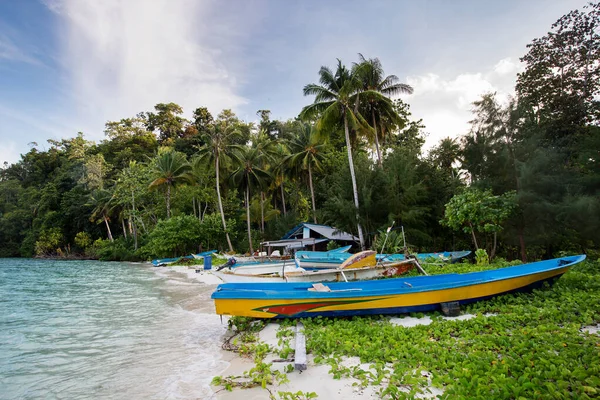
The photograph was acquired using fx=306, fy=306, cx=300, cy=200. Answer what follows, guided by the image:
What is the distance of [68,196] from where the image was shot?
4597 cm

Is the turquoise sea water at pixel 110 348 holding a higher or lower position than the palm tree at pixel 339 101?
lower

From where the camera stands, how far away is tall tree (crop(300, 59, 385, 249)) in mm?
20281

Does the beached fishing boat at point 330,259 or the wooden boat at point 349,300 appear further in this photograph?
the beached fishing boat at point 330,259

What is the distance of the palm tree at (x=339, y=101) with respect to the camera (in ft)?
66.6

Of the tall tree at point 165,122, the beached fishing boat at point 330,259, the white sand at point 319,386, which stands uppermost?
the tall tree at point 165,122

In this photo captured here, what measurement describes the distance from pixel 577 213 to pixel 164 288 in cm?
1728

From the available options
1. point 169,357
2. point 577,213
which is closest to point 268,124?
point 577,213

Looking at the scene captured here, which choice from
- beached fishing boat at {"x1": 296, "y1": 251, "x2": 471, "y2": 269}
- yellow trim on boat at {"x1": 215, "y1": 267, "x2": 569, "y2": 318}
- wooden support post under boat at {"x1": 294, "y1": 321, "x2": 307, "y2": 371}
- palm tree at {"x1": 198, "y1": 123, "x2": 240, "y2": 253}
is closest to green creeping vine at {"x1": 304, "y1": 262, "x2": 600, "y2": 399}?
wooden support post under boat at {"x1": 294, "y1": 321, "x2": 307, "y2": 371}

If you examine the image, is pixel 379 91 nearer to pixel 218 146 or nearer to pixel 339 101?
pixel 339 101

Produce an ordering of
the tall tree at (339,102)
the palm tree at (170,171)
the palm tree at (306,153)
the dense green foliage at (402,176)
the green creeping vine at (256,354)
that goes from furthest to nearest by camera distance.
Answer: the palm tree at (170,171)
the palm tree at (306,153)
the tall tree at (339,102)
the dense green foliage at (402,176)
the green creeping vine at (256,354)

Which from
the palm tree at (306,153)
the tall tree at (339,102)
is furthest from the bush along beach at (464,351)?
the palm tree at (306,153)

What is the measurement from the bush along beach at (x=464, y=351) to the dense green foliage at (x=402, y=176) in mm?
7994

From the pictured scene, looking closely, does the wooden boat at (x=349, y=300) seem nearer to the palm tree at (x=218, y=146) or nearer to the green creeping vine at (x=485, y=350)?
the green creeping vine at (x=485, y=350)

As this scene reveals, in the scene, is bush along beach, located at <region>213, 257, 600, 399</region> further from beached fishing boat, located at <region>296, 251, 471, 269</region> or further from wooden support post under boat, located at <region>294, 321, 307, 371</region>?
beached fishing boat, located at <region>296, 251, 471, 269</region>
